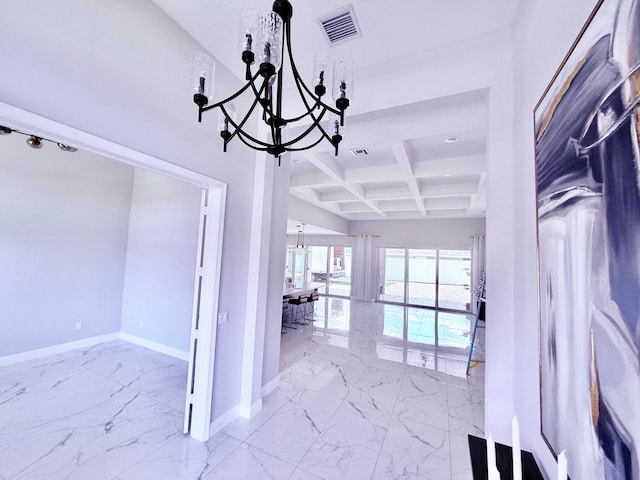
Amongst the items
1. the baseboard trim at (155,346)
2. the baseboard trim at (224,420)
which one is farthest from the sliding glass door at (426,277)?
the baseboard trim at (224,420)

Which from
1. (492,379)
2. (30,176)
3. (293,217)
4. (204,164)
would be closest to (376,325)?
(293,217)

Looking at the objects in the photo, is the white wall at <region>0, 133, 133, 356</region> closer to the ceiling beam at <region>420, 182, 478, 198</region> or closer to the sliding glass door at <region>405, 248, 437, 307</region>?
the ceiling beam at <region>420, 182, 478, 198</region>

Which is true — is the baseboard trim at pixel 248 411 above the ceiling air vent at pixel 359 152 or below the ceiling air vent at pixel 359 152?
below

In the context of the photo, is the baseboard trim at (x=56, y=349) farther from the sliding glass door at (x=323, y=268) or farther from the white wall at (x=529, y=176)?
the sliding glass door at (x=323, y=268)

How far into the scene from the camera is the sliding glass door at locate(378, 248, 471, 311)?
28.5 feet

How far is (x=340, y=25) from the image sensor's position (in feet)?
5.94

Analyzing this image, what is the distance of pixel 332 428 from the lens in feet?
8.32

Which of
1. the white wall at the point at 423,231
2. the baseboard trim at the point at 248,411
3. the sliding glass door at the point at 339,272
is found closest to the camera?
the baseboard trim at the point at 248,411

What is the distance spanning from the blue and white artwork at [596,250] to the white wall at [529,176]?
201 mm

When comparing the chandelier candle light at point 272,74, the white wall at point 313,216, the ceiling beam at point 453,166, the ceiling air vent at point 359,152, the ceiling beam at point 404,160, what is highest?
the ceiling air vent at point 359,152

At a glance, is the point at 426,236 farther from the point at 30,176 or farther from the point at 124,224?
the point at 30,176

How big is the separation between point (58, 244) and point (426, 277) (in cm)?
947

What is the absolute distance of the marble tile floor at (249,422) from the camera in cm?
202

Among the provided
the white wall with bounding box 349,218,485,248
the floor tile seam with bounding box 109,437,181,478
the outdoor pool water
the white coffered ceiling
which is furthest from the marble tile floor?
the white wall with bounding box 349,218,485,248
